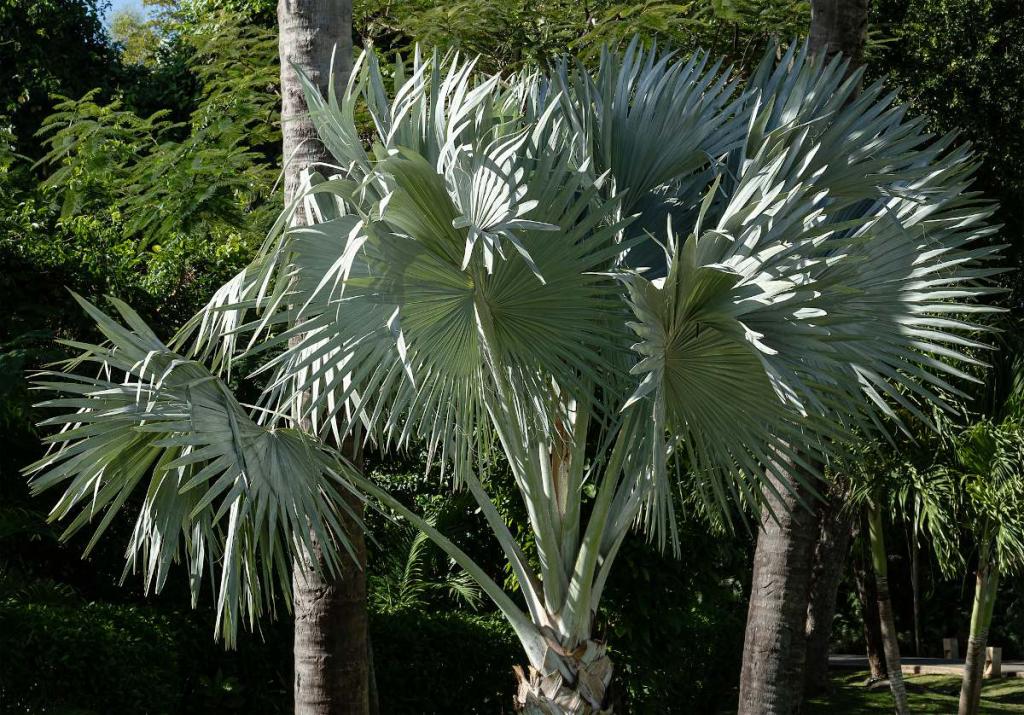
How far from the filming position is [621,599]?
891 centimetres

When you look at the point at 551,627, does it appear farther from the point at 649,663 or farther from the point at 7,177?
the point at 7,177

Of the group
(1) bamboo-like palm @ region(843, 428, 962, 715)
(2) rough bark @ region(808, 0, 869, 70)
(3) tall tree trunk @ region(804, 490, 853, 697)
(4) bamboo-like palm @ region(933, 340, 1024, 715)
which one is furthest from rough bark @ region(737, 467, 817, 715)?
(3) tall tree trunk @ region(804, 490, 853, 697)

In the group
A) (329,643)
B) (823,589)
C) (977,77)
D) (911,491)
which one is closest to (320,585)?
(329,643)

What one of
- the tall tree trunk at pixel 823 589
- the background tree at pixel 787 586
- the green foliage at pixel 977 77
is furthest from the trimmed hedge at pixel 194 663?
the green foliage at pixel 977 77

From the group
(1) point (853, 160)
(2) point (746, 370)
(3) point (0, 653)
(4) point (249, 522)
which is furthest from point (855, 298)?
(3) point (0, 653)

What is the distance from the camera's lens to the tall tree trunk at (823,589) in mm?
10922

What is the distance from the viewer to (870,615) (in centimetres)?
1379

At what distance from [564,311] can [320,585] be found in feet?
7.20

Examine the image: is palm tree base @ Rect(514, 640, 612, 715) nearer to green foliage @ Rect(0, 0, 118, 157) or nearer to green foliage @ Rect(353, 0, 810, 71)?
green foliage @ Rect(353, 0, 810, 71)

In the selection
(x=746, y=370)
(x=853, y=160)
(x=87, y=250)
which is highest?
(x=87, y=250)

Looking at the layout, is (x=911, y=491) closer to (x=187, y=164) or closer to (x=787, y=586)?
(x=787, y=586)

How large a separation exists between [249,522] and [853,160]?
3.28 meters

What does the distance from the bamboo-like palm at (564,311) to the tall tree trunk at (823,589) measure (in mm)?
5480

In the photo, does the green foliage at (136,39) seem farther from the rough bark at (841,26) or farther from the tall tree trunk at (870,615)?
the rough bark at (841,26)
